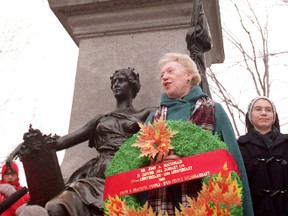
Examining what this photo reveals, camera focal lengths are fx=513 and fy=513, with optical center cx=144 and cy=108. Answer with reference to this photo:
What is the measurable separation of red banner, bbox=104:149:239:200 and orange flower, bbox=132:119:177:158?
86 mm

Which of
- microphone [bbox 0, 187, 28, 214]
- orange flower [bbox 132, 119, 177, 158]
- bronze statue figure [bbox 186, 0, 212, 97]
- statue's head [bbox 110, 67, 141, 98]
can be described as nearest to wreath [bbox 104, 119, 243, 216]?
orange flower [bbox 132, 119, 177, 158]

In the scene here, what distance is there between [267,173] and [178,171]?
110 cm

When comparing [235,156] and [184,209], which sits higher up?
[235,156]

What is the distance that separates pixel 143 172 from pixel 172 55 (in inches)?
37.0

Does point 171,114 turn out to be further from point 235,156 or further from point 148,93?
point 148,93

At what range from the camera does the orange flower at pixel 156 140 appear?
3.11 metres

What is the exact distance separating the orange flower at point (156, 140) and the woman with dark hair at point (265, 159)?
1.06 metres

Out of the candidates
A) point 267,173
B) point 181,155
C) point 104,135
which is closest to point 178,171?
point 181,155

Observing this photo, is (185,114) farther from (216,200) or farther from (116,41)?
(116,41)

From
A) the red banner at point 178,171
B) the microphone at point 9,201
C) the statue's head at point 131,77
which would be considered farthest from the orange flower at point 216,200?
the statue's head at point 131,77

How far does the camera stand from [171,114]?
348 cm

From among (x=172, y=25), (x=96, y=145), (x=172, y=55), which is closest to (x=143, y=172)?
(x=172, y=55)

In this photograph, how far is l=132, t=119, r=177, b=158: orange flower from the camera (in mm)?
3111

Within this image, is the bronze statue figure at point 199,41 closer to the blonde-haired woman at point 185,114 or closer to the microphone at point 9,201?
the blonde-haired woman at point 185,114
